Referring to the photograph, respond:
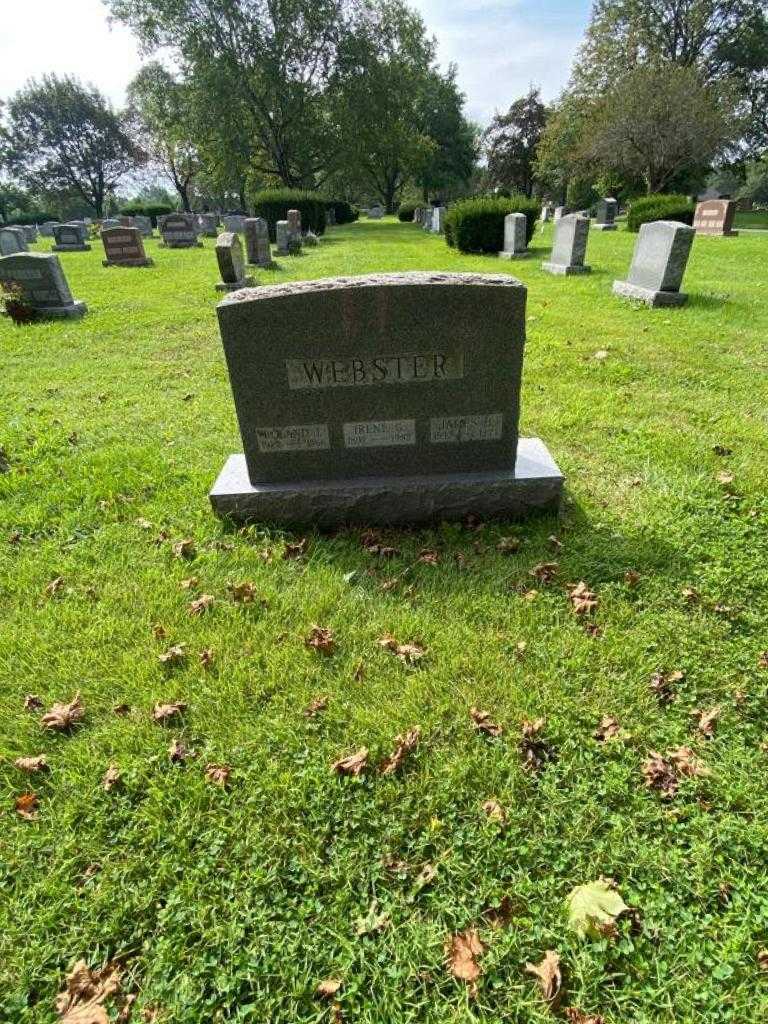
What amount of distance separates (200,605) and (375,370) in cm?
172

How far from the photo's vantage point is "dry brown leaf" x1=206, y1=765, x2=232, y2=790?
2139 mm

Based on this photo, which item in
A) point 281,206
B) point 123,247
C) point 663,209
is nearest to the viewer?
point 123,247

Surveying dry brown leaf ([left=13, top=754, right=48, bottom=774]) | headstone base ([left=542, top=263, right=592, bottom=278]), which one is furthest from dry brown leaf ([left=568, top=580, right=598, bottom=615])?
headstone base ([left=542, top=263, right=592, bottom=278])

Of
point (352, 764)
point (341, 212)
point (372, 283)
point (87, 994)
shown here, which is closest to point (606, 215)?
point (341, 212)

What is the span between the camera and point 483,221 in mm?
16734

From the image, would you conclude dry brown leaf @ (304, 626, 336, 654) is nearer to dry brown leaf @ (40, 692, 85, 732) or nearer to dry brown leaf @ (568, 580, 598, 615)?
dry brown leaf @ (40, 692, 85, 732)

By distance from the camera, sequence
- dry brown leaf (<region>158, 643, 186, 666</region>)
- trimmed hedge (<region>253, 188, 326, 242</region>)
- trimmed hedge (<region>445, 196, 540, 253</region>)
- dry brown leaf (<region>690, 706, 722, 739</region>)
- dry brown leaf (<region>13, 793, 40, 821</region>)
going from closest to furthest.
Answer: dry brown leaf (<region>13, 793, 40, 821</region>), dry brown leaf (<region>690, 706, 722, 739</region>), dry brown leaf (<region>158, 643, 186, 666</region>), trimmed hedge (<region>445, 196, 540, 253</region>), trimmed hedge (<region>253, 188, 326, 242</region>)

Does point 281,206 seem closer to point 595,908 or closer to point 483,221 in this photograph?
point 483,221

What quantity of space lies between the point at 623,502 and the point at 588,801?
7.83 feet

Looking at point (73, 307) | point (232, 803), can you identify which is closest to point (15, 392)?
point (73, 307)

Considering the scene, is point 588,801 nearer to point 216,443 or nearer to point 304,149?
point 216,443

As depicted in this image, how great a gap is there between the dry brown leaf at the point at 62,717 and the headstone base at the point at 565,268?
13.6 meters

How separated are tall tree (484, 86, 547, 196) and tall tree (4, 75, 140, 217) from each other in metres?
40.0

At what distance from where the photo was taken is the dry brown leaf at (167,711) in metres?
2.40
